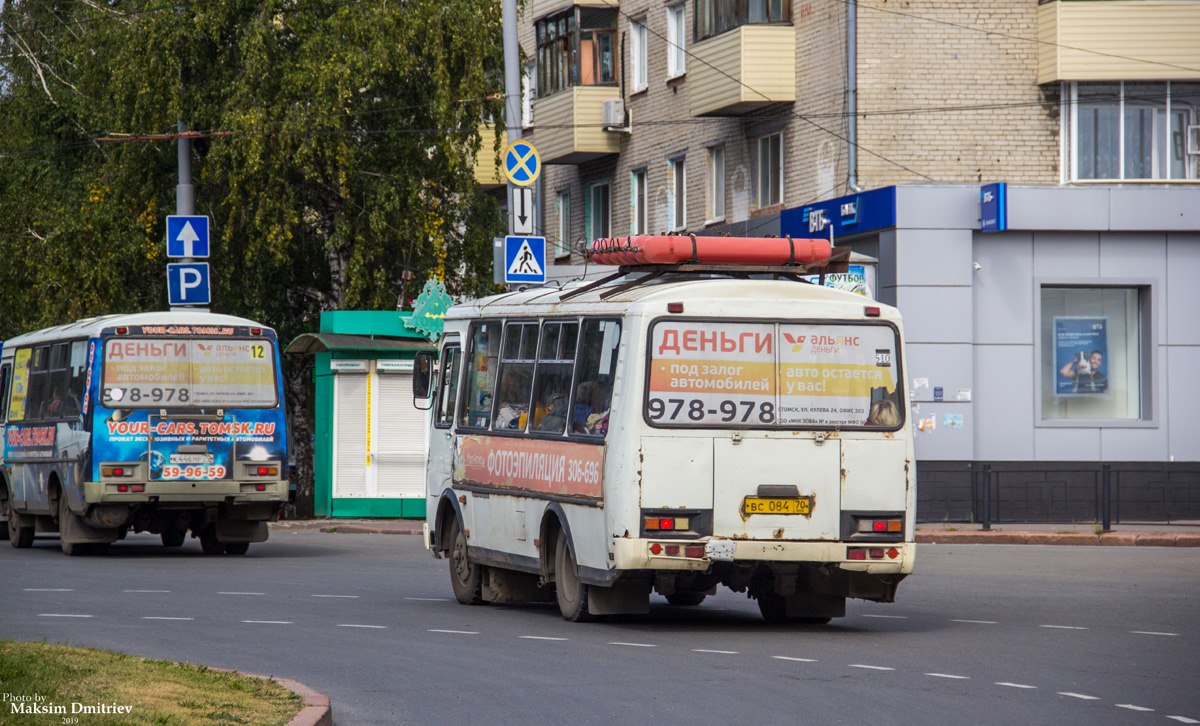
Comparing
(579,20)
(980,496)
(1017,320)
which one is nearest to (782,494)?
(980,496)

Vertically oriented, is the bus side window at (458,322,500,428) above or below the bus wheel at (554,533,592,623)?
above

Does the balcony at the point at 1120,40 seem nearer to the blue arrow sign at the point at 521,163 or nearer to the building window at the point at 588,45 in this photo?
the blue arrow sign at the point at 521,163

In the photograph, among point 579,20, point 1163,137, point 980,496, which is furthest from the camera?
point 579,20

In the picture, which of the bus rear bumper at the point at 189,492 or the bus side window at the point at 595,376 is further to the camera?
the bus rear bumper at the point at 189,492

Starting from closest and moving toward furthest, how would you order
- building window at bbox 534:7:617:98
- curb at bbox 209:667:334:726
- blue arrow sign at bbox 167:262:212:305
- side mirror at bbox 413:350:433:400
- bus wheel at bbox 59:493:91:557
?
curb at bbox 209:667:334:726 < side mirror at bbox 413:350:433:400 < bus wheel at bbox 59:493:91:557 < blue arrow sign at bbox 167:262:212:305 < building window at bbox 534:7:617:98

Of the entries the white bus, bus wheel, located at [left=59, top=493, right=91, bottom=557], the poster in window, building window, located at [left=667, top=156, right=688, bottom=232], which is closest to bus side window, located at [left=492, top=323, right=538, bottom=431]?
the white bus

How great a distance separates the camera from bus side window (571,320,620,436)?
496 inches

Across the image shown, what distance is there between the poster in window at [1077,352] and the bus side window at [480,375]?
1479 cm


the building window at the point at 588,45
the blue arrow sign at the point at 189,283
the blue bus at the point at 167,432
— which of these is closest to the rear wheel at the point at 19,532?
the blue bus at the point at 167,432

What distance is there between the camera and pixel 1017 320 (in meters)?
27.2

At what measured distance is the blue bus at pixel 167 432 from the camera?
2033cm

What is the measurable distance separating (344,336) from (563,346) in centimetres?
1523

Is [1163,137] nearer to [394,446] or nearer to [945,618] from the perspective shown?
[394,446]

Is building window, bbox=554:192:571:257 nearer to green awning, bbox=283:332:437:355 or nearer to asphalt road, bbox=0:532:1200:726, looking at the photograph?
green awning, bbox=283:332:437:355
